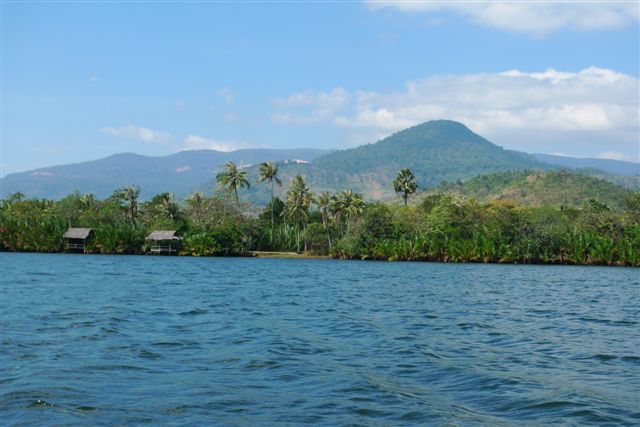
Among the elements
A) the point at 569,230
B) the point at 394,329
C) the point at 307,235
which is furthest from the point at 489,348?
the point at 307,235

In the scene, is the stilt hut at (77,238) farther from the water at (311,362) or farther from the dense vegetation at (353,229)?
the water at (311,362)

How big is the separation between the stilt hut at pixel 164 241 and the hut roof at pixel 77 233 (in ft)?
29.9

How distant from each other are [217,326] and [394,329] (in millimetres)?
5894

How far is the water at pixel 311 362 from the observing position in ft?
38.0

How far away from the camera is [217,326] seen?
73.5 feet

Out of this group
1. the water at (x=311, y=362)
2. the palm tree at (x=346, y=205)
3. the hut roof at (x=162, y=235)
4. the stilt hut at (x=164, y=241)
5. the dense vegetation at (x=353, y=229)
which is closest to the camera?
the water at (x=311, y=362)

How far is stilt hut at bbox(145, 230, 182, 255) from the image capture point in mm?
105125

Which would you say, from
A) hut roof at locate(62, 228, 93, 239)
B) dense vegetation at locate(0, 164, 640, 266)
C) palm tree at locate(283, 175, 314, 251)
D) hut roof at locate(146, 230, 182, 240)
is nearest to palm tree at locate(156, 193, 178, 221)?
dense vegetation at locate(0, 164, 640, 266)

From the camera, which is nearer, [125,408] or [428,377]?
[125,408]

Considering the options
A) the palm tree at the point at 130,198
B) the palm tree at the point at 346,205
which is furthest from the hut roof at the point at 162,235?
the palm tree at the point at 346,205

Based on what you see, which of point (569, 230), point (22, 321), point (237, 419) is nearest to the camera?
point (237, 419)

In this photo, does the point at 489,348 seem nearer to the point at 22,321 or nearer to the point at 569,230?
the point at 22,321

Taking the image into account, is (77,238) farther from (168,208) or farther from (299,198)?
(299,198)

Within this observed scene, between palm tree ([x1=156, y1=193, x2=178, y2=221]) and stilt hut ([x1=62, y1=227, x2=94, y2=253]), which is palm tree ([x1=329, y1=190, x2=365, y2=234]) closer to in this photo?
palm tree ([x1=156, y1=193, x2=178, y2=221])
